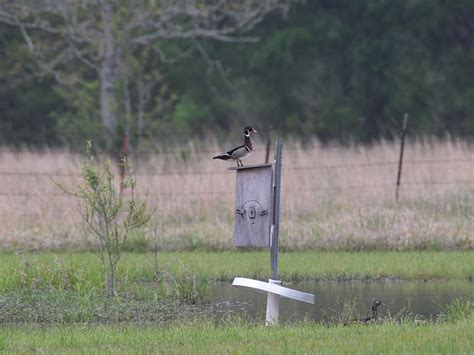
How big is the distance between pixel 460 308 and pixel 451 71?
1250 inches

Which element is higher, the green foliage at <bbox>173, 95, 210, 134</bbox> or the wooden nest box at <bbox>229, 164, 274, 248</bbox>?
the green foliage at <bbox>173, 95, 210, 134</bbox>

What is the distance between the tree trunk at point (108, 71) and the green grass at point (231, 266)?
12866mm

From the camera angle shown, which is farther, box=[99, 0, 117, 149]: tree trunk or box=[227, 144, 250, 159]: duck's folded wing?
box=[99, 0, 117, 149]: tree trunk

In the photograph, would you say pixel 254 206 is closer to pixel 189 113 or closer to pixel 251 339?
pixel 251 339

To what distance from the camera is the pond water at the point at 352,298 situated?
11953 mm

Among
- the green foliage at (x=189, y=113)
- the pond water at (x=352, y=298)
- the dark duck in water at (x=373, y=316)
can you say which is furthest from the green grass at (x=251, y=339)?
the green foliage at (x=189, y=113)

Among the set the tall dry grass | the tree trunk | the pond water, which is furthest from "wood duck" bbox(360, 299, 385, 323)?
the tree trunk

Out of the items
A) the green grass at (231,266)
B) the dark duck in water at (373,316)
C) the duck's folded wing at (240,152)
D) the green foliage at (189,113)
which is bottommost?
the dark duck in water at (373,316)

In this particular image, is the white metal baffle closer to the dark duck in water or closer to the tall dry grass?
the dark duck in water

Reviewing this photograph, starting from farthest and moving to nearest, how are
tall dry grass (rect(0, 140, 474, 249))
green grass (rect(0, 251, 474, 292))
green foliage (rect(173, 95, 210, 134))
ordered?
green foliage (rect(173, 95, 210, 134)) → tall dry grass (rect(0, 140, 474, 249)) → green grass (rect(0, 251, 474, 292))

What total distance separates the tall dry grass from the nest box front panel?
677cm

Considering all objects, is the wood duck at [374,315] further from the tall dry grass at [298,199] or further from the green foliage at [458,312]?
the tall dry grass at [298,199]

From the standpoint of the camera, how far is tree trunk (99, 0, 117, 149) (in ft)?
96.8

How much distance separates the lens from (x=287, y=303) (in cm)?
1310
